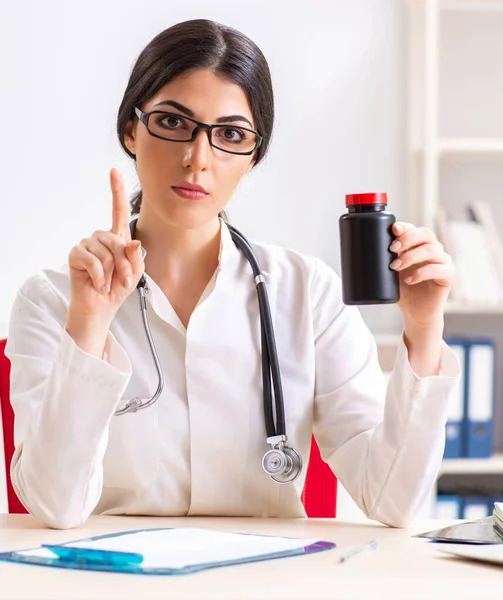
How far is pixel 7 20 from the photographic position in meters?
2.66

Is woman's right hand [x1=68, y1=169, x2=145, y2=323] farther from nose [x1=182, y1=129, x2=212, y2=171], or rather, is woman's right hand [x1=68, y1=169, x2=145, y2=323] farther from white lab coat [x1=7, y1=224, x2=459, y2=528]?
nose [x1=182, y1=129, x2=212, y2=171]

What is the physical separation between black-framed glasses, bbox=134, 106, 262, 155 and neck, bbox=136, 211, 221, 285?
16 centimetres

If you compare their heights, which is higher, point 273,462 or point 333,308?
point 333,308

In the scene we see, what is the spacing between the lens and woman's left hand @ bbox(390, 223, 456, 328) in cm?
117

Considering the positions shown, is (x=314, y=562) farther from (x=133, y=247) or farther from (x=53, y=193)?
(x=53, y=193)

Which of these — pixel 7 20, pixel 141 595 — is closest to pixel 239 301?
pixel 141 595

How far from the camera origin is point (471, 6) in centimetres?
288

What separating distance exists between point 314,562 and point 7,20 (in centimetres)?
212

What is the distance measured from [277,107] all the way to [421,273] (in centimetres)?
174

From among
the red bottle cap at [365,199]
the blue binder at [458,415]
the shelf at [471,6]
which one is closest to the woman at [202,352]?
the red bottle cap at [365,199]

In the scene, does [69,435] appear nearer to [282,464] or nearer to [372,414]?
[282,464]

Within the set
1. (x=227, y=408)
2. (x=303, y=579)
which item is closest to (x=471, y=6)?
(x=227, y=408)

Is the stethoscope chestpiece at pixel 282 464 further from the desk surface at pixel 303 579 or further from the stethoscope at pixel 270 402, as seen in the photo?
the desk surface at pixel 303 579

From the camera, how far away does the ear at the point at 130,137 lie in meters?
1.54
